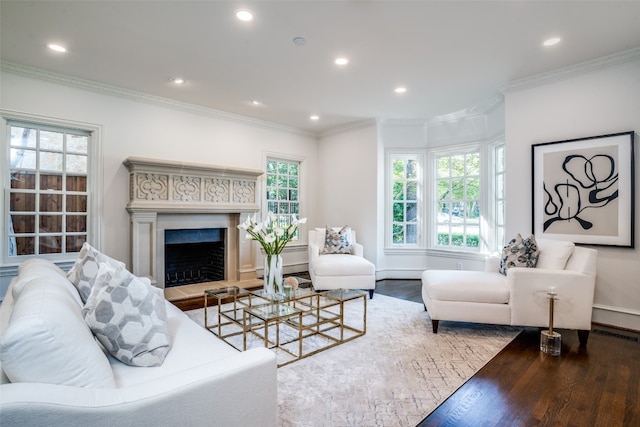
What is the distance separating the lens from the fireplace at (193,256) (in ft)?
15.0

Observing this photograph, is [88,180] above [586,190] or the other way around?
above

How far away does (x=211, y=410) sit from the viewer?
3.61 ft

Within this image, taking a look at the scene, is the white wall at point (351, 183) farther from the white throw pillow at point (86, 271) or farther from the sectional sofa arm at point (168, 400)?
the sectional sofa arm at point (168, 400)

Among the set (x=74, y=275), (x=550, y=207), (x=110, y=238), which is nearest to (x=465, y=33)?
(x=550, y=207)

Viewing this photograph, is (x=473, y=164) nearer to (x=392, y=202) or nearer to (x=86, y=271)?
(x=392, y=202)

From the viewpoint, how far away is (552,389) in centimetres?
208

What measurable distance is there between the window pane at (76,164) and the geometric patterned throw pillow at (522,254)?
15.9ft

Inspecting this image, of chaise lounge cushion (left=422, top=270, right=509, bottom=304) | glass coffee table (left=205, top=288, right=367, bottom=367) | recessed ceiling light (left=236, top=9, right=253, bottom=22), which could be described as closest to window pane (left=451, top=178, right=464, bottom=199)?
chaise lounge cushion (left=422, top=270, right=509, bottom=304)

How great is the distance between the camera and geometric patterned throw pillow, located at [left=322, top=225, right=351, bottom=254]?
4791 millimetres

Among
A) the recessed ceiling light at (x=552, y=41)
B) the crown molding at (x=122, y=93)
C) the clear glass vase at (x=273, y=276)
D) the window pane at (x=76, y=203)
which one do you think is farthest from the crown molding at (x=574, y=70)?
the window pane at (x=76, y=203)

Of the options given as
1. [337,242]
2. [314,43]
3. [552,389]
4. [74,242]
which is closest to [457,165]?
[337,242]

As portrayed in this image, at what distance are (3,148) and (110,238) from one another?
4.50 ft

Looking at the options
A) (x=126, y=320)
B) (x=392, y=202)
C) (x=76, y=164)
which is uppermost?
(x=76, y=164)

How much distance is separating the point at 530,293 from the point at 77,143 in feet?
16.6
